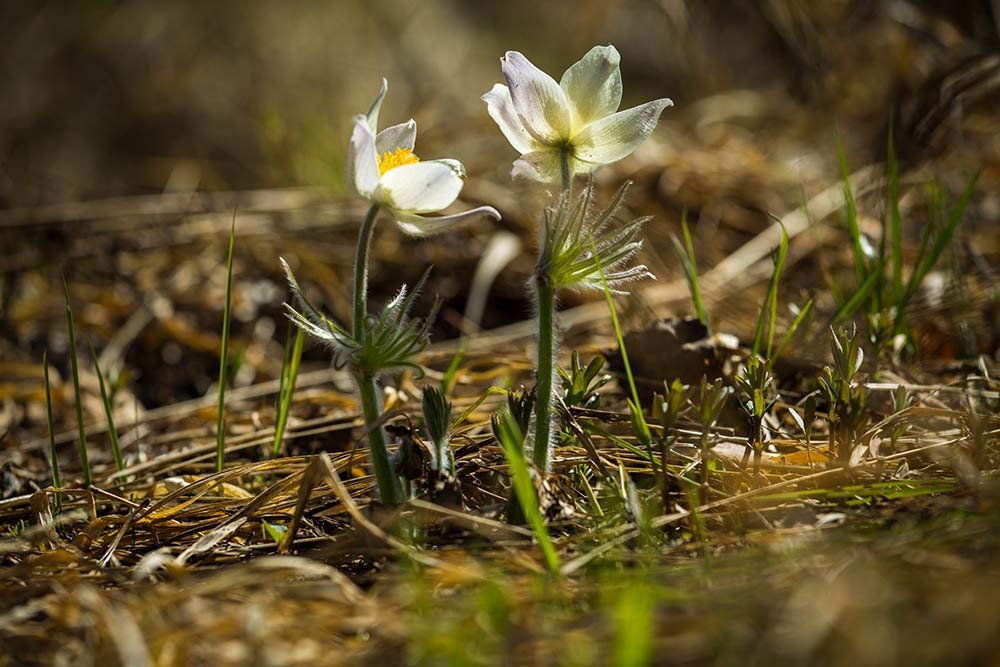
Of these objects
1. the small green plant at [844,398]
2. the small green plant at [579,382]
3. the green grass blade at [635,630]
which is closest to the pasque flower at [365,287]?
the small green plant at [579,382]

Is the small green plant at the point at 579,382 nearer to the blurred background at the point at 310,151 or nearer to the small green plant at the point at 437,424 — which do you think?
the small green plant at the point at 437,424

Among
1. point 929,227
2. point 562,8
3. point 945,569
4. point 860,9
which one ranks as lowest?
point 945,569

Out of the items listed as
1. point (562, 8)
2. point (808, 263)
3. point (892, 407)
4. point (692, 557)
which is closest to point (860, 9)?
point (808, 263)

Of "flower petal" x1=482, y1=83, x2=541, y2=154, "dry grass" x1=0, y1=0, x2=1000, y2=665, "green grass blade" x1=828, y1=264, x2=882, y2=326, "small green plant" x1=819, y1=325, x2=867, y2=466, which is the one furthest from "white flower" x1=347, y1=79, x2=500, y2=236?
"green grass blade" x1=828, y1=264, x2=882, y2=326

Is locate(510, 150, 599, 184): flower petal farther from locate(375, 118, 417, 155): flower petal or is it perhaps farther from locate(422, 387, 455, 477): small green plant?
locate(422, 387, 455, 477): small green plant

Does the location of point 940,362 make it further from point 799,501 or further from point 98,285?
point 98,285

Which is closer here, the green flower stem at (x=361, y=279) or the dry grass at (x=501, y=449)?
the dry grass at (x=501, y=449)
